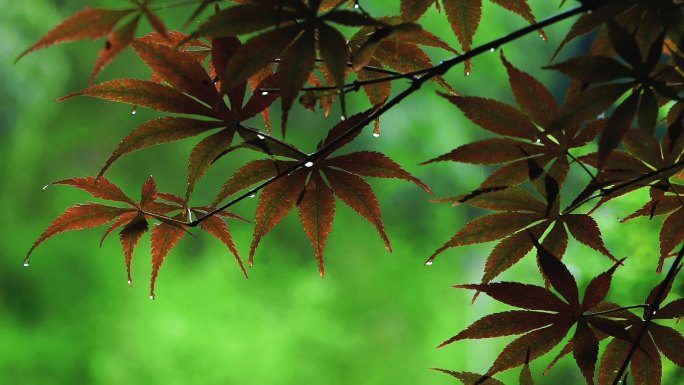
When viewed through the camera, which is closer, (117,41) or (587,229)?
(117,41)

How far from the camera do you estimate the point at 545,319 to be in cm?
41

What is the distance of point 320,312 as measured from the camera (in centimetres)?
543

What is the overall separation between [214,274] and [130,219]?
488 centimetres

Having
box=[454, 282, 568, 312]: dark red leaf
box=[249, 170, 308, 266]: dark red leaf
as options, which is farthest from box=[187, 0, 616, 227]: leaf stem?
box=[454, 282, 568, 312]: dark red leaf

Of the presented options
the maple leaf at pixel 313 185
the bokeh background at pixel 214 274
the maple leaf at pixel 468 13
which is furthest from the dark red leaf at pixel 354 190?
the bokeh background at pixel 214 274

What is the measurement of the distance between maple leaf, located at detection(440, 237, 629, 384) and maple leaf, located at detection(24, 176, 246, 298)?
172mm

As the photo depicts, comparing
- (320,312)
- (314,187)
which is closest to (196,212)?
(314,187)

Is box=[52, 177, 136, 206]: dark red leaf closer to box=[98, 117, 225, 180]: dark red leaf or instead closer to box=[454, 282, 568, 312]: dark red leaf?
box=[98, 117, 225, 180]: dark red leaf

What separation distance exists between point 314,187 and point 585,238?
172mm

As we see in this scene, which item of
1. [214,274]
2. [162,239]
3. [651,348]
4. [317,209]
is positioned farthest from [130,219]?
[214,274]

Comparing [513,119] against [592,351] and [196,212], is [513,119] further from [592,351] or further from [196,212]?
[196,212]

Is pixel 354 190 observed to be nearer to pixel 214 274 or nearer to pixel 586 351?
pixel 586 351

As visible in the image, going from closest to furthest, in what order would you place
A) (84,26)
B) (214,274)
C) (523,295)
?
(84,26)
(523,295)
(214,274)

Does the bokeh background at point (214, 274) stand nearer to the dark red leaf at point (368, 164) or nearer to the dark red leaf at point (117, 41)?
the dark red leaf at point (368, 164)
